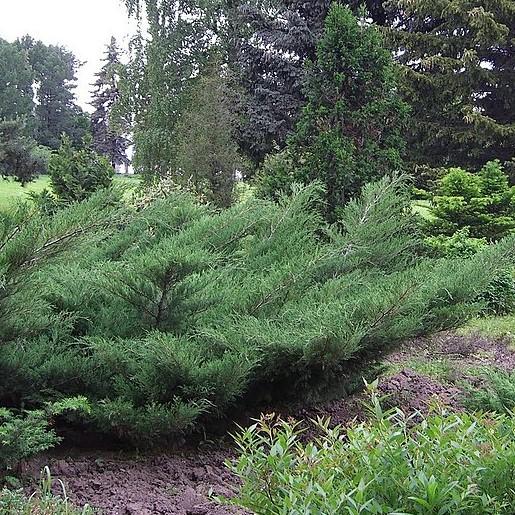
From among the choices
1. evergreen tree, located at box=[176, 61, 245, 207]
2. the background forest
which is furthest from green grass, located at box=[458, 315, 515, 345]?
evergreen tree, located at box=[176, 61, 245, 207]

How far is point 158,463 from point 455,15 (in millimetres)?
14504

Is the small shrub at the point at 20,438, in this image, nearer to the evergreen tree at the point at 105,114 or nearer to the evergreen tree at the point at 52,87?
the evergreen tree at the point at 105,114

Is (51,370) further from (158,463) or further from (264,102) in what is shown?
(264,102)

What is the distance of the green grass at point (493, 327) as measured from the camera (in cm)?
611

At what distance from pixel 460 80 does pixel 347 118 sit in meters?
8.34

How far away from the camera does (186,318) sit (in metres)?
2.77

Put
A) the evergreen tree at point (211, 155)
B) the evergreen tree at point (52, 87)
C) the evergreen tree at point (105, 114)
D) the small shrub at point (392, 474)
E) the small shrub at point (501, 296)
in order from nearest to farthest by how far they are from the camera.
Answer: the small shrub at point (392, 474)
the small shrub at point (501, 296)
the evergreen tree at point (211, 155)
the evergreen tree at point (105, 114)
the evergreen tree at point (52, 87)

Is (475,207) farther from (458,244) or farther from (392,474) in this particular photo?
(392,474)

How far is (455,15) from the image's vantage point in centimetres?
1427

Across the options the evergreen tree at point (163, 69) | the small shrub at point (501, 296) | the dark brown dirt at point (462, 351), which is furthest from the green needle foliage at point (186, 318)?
the evergreen tree at point (163, 69)

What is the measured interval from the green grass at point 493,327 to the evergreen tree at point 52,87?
3954cm

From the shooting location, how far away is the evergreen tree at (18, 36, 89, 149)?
44.1 m

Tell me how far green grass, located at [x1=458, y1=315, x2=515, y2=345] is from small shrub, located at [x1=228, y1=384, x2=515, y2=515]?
489 cm

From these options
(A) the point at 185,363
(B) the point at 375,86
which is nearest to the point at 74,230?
(A) the point at 185,363
